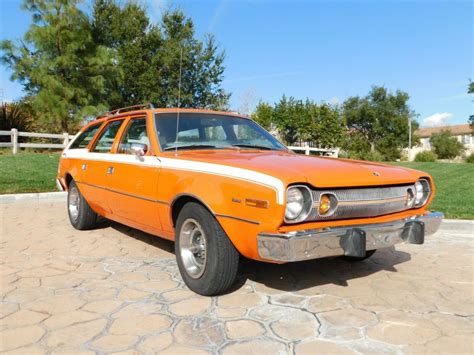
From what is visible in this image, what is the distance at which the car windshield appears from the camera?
417cm

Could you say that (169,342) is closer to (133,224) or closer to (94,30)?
(133,224)

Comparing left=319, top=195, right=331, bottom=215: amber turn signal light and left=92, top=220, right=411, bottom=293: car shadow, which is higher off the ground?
left=319, top=195, right=331, bottom=215: amber turn signal light

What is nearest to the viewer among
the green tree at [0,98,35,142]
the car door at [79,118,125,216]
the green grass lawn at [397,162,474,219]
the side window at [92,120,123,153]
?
the car door at [79,118,125,216]

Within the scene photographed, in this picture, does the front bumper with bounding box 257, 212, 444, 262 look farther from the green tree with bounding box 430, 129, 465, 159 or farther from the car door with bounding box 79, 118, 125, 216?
the green tree with bounding box 430, 129, 465, 159

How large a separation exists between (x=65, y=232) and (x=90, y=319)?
10.1 ft

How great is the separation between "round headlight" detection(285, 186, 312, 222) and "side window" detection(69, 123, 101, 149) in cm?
353

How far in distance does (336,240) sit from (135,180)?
7.05ft

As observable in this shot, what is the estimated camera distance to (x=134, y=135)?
459cm

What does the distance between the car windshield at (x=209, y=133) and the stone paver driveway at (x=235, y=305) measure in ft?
4.03

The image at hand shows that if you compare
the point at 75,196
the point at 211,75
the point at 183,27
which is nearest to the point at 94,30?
the point at 183,27

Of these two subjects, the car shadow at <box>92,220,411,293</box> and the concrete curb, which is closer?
the car shadow at <box>92,220,411,293</box>

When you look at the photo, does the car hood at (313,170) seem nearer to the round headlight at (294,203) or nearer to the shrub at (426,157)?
the round headlight at (294,203)

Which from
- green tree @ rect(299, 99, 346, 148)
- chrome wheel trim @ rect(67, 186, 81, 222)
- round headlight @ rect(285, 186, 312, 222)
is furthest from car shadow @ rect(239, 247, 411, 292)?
green tree @ rect(299, 99, 346, 148)

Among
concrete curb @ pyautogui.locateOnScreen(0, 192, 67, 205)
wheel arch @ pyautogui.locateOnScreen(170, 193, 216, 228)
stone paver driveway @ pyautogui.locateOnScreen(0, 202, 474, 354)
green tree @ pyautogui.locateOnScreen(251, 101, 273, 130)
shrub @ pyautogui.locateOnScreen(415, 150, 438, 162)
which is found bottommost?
stone paver driveway @ pyautogui.locateOnScreen(0, 202, 474, 354)
